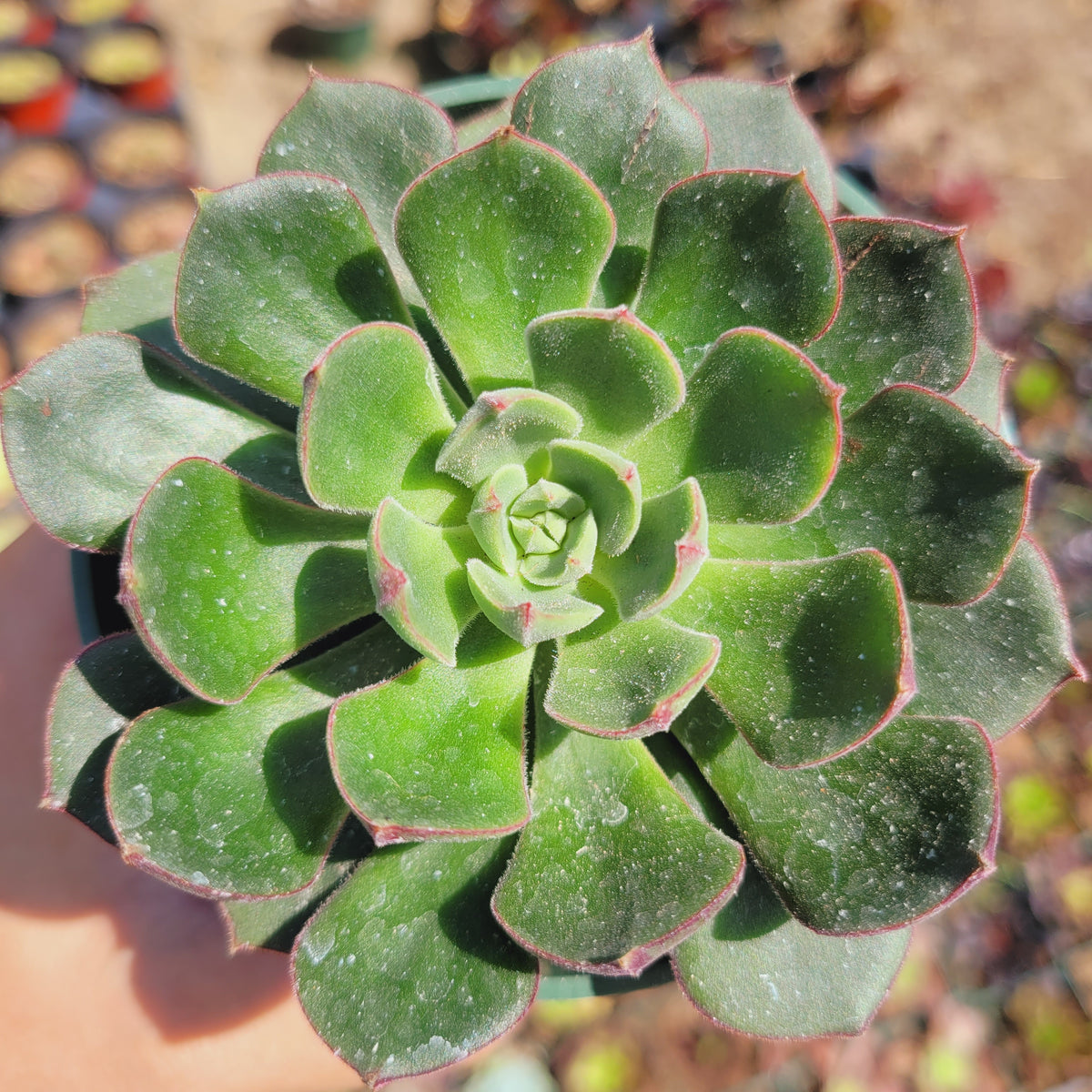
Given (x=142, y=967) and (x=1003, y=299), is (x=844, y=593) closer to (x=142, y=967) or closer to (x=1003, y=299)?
(x=142, y=967)

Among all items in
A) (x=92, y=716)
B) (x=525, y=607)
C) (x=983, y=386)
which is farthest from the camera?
(x=983, y=386)

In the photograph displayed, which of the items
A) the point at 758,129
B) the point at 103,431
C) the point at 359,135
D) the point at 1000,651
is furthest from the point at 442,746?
the point at 758,129

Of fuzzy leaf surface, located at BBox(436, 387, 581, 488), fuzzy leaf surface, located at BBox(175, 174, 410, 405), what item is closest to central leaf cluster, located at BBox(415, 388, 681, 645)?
fuzzy leaf surface, located at BBox(436, 387, 581, 488)

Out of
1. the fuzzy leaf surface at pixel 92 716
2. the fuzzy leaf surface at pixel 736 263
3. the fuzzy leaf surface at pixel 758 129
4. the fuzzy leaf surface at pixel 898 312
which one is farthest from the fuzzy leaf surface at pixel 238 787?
the fuzzy leaf surface at pixel 758 129

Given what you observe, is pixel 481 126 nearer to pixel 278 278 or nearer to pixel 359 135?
pixel 359 135

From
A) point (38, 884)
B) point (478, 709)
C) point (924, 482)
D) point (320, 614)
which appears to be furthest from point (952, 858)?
point (38, 884)

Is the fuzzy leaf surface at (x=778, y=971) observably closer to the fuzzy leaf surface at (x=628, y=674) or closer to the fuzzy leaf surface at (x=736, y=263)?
the fuzzy leaf surface at (x=628, y=674)
